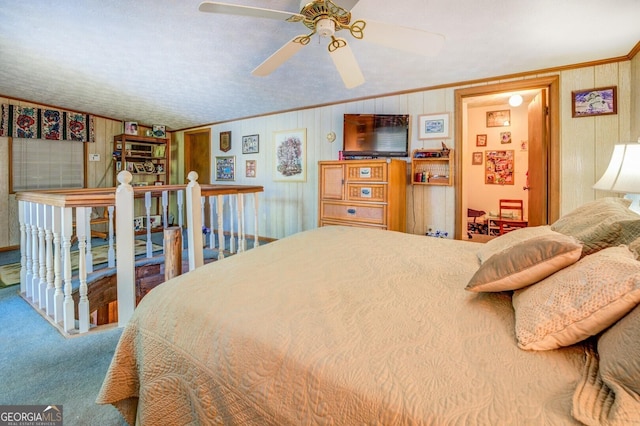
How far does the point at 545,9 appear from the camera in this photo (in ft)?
6.29

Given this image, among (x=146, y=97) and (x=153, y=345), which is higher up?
(x=146, y=97)

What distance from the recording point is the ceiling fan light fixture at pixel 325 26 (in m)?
1.59

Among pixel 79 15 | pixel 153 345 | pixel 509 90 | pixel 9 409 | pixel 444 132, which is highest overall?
pixel 79 15

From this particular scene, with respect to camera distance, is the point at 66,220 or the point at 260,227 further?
the point at 260,227

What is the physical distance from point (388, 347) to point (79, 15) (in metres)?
3.17

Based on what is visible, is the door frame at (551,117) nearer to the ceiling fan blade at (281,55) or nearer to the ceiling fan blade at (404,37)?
the ceiling fan blade at (404,37)

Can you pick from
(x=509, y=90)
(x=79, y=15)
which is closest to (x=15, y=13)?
(x=79, y=15)

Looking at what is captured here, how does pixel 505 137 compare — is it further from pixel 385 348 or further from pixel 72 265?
pixel 72 265

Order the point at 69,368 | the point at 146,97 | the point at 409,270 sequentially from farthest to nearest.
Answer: the point at 146,97, the point at 69,368, the point at 409,270

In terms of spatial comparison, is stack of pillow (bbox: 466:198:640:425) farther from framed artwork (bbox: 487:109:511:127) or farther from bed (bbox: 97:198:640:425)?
framed artwork (bbox: 487:109:511:127)

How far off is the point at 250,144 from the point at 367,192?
276 centimetres

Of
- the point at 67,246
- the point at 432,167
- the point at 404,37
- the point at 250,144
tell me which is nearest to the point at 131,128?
the point at 250,144

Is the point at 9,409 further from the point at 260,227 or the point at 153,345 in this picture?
the point at 260,227

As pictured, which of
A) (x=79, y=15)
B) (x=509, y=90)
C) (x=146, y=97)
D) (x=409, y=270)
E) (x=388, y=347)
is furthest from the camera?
(x=146, y=97)
